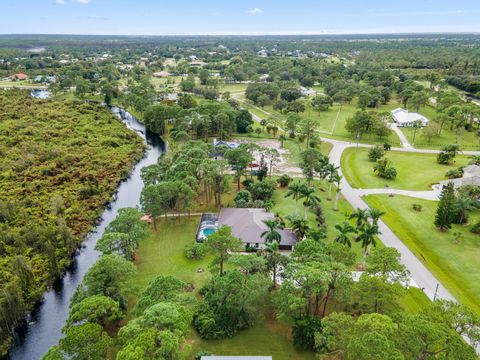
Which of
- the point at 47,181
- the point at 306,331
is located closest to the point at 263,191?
the point at 306,331

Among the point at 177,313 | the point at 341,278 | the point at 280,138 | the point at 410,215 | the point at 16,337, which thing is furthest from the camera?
the point at 280,138

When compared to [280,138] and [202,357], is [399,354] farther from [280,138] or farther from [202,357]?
[280,138]

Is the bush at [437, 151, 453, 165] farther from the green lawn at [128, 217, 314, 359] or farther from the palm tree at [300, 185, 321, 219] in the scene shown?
the green lawn at [128, 217, 314, 359]

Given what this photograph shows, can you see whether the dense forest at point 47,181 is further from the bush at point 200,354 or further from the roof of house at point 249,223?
the roof of house at point 249,223

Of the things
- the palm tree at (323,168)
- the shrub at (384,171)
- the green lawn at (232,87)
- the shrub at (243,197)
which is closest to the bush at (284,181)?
the palm tree at (323,168)

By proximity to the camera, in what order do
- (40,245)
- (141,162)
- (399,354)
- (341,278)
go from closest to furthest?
1. (399,354)
2. (341,278)
3. (40,245)
4. (141,162)

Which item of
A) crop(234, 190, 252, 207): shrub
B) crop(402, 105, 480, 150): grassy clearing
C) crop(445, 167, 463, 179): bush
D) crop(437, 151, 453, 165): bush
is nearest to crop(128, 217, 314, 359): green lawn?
crop(234, 190, 252, 207): shrub

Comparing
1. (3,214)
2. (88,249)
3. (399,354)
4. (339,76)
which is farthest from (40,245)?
(339,76)
